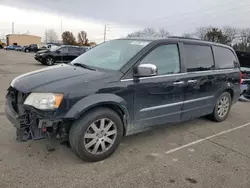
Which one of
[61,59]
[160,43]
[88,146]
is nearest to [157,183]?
[88,146]

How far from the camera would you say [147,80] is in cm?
339

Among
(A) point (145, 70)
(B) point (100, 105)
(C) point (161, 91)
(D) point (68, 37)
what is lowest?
(B) point (100, 105)

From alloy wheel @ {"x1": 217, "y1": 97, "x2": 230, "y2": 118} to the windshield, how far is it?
99.0 inches

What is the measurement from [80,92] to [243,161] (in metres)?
2.65

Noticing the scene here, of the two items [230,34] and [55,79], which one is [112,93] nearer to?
[55,79]

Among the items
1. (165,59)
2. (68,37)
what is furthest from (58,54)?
(68,37)

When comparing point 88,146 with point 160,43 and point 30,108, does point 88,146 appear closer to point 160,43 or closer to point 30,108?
point 30,108

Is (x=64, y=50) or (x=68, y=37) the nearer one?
A: (x=64, y=50)

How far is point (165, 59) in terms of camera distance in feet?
12.2

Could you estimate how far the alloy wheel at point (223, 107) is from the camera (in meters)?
5.02

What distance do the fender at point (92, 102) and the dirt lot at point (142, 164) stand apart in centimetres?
76

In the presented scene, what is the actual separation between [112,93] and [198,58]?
2.14 m

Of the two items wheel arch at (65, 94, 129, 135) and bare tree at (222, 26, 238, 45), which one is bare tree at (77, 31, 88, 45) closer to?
bare tree at (222, 26, 238, 45)

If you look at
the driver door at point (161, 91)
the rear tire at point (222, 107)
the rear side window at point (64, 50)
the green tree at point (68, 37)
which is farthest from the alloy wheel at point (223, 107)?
the green tree at point (68, 37)
